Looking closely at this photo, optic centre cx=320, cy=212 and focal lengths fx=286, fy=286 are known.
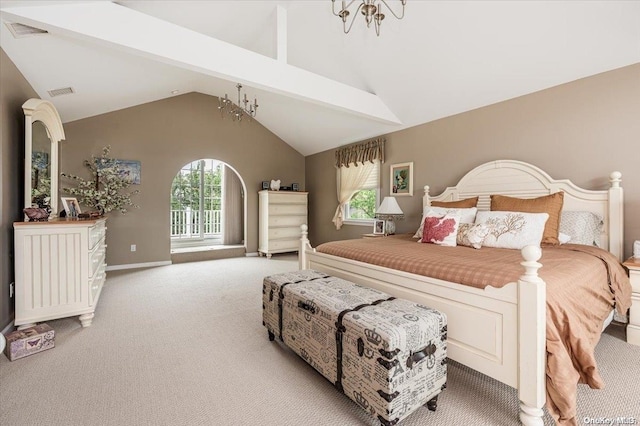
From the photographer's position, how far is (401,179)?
4660 mm

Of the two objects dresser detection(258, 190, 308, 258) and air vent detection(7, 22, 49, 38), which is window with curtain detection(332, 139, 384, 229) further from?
air vent detection(7, 22, 49, 38)

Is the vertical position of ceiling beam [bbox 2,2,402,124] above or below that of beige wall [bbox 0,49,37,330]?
above

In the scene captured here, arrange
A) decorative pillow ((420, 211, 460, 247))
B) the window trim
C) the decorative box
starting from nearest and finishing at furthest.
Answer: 1. the decorative box
2. decorative pillow ((420, 211, 460, 247))
3. the window trim

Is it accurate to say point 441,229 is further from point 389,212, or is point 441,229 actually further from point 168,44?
point 168,44

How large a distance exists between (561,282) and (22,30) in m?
4.11

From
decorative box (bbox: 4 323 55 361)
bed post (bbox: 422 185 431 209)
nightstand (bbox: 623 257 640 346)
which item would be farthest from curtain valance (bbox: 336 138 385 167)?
decorative box (bbox: 4 323 55 361)

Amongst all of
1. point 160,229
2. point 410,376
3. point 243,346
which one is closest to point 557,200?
point 410,376

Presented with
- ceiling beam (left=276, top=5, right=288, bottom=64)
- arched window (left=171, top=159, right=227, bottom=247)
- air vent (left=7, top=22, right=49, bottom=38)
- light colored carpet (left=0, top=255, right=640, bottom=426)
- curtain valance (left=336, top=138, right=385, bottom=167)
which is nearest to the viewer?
light colored carpet (left=0, top=255, right=640, bottom=426)

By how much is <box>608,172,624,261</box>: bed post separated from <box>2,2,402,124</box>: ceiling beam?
9.59 feet

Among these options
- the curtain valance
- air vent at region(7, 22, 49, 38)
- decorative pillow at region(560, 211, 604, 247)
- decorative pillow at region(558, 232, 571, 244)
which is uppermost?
air vent at region(7, 22, 49, 38)

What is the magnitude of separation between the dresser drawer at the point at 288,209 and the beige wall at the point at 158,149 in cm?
56

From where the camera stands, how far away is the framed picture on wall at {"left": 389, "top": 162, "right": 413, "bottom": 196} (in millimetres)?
4500

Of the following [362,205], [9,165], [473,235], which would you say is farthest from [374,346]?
[362,205]

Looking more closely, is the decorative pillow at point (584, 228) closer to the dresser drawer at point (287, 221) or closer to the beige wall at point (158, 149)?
the dresser drawer at point (287, 221)
